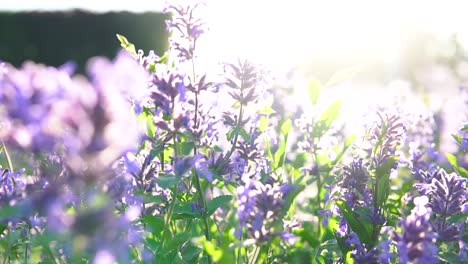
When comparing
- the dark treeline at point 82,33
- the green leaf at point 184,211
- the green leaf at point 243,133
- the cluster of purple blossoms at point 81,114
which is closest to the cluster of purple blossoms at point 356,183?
the green leaf at point 243,133

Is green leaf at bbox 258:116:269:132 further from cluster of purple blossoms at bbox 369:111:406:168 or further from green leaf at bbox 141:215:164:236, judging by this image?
green leaf at bbox 141:215:164:236

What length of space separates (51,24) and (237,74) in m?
21.9

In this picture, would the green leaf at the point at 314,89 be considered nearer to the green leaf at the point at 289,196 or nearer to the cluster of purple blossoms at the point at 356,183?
the cluster of purple blossoms at the point at 356,183

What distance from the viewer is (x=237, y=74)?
286cm

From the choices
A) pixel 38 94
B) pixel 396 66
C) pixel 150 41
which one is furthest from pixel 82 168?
pixel 150 41

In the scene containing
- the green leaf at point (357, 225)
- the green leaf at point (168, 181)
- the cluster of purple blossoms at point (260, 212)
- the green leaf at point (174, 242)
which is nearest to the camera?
the cluster of purple blossoms at point (260, 212)

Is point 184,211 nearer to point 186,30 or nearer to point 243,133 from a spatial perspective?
point 243,133

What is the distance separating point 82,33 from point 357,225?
2200 cm

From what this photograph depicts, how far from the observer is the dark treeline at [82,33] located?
75.5 feet

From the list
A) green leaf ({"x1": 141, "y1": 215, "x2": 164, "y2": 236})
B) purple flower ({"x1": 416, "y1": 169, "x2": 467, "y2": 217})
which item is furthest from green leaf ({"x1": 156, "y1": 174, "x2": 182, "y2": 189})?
purple flower ({"x1": 416, "y1": 169, "x2": 467, "y2": 217})

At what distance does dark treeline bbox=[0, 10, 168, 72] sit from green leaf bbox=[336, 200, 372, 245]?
20573 mm

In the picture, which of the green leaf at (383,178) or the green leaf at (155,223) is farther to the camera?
the green leaf at (383,178)

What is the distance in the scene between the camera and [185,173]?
7.70 feet

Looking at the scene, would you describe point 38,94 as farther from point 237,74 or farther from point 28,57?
point 28,57
